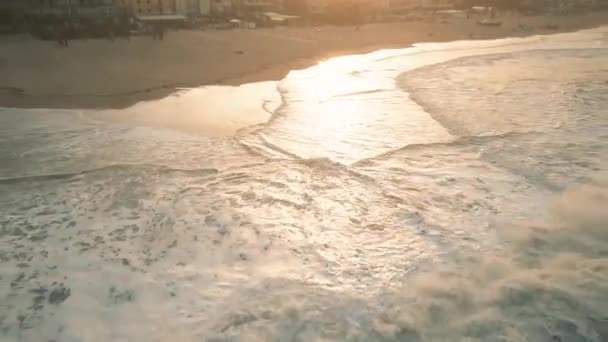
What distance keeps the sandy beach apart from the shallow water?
3220 millimetres

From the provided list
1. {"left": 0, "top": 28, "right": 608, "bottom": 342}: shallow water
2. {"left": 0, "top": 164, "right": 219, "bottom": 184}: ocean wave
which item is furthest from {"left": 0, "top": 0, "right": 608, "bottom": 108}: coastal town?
{"left": 0, "top": 164, "right": 219, "bottom": 184}: ocean wave

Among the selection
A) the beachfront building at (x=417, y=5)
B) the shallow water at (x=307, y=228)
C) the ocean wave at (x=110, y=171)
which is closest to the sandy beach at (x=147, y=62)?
the shallow water at (x=307, y=228)

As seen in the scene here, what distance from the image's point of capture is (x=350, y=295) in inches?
161

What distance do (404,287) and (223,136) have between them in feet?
16.5

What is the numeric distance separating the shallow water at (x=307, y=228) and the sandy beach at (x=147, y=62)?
127 inches

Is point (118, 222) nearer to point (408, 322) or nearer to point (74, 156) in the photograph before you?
point (74, 156)

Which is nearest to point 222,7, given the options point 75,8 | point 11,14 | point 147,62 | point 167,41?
point 75,8

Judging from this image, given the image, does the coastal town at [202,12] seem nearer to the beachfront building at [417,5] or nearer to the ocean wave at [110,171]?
the beachfront building at [417,5]

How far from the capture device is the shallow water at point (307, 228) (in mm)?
3865

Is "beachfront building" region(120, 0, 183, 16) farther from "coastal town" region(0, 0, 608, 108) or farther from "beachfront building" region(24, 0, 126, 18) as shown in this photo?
"beachfront building" region(24, 0, 126, 18)

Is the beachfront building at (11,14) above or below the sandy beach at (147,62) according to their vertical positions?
above

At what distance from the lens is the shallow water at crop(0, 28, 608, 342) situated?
12.7 ft

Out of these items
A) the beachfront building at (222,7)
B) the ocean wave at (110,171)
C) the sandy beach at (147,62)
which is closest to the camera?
the ocean wave at (110,171)

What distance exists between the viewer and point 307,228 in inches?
204
